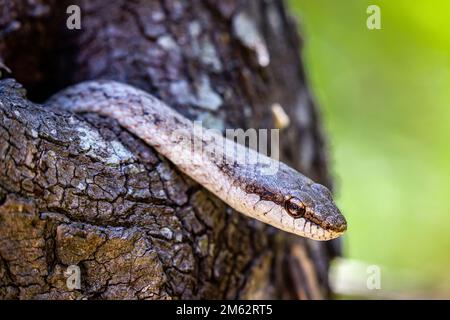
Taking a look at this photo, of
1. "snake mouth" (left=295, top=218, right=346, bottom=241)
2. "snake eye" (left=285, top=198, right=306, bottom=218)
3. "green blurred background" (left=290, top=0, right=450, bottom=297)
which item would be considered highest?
"green blurred background" (left=290, top=0, right=450, bottom=297)

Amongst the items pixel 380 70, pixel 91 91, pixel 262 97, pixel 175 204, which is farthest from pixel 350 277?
pixel 380 70

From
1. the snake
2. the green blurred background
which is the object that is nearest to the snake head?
the snake

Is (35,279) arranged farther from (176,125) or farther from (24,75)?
(24,75)

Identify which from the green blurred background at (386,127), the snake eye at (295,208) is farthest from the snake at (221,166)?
the green blurred background at (386,127)

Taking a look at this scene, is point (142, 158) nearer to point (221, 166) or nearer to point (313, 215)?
point (221, 166)

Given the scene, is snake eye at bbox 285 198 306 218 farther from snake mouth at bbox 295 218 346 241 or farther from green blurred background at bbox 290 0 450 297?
green blurred background at bbox 290 0 450 297

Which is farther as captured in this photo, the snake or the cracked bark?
the snake
